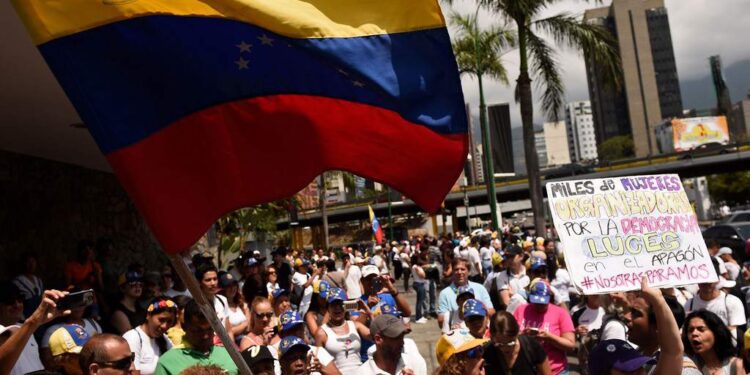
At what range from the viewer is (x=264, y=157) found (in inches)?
128

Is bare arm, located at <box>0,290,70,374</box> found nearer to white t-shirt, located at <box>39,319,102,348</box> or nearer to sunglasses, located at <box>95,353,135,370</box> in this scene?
sunglasses, located at <box>95,353,135,370</box>

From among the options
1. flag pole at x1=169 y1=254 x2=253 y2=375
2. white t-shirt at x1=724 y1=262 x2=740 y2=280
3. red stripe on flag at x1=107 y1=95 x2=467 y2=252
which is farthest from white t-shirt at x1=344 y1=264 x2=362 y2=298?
flag pole at x1=169 y1=254 x2=253 y2=375

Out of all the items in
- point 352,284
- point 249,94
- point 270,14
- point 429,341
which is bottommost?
point 429,341

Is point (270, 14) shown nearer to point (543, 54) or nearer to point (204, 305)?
point (204, 305)

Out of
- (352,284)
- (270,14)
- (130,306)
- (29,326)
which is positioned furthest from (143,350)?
(352,284)

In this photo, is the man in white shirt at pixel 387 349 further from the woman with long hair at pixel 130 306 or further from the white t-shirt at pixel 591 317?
the woman with long hair at pixel 130 306

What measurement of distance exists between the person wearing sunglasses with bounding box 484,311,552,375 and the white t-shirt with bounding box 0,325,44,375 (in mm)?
3182

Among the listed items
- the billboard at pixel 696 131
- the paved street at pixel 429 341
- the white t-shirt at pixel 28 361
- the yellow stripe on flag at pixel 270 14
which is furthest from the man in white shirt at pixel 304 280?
the billboard at pixel 696 131

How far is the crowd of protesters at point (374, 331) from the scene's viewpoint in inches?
145

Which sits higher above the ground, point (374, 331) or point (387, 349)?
point (374, 331)

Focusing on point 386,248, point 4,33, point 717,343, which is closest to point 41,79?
point 4,33

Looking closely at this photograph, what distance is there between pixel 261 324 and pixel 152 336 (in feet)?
4.03

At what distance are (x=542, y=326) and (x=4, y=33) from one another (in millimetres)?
5390

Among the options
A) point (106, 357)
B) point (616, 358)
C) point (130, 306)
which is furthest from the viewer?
point (130, 306)
